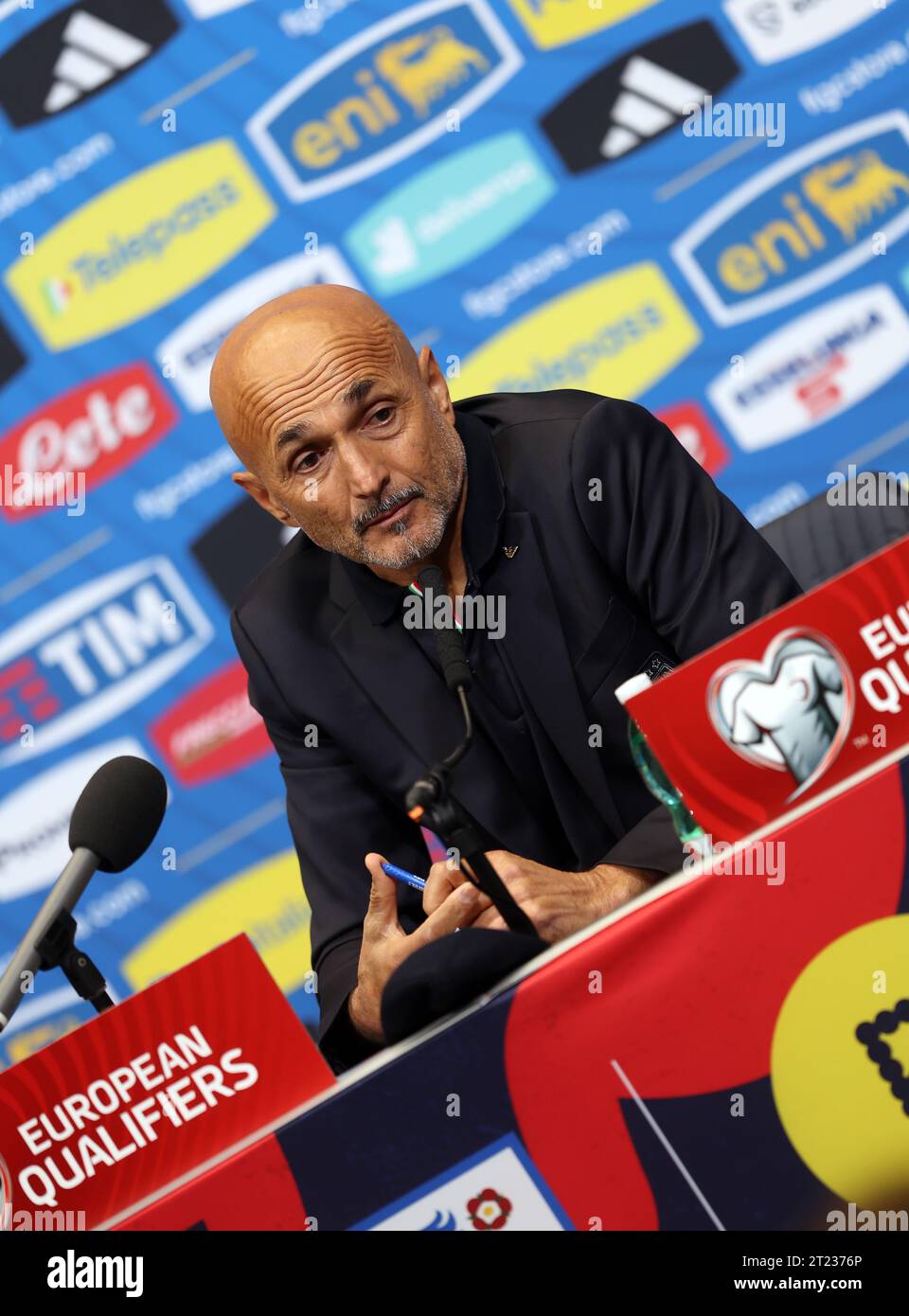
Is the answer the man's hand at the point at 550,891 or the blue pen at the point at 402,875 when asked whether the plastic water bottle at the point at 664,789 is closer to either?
the man's hand at the point at 550,891

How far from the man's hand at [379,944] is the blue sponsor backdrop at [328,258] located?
66.6 inches

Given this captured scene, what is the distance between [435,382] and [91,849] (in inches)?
31.7

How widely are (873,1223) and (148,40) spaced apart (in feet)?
9.48

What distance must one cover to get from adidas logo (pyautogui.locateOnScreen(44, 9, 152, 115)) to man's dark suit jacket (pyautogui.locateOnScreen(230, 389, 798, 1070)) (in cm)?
174

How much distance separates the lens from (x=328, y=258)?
10.4 feet

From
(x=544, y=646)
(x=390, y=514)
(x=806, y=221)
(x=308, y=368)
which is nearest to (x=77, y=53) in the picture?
(x=806, y=221)

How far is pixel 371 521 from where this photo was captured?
5.77ft

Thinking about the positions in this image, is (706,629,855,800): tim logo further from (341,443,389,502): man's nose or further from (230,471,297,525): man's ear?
(230,471,297,525): man's ear

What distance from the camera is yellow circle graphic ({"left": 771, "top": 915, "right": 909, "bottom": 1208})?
1.13 metres

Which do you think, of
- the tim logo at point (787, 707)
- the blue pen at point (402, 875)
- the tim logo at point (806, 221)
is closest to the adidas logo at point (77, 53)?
the tim logo at point (806, 221)

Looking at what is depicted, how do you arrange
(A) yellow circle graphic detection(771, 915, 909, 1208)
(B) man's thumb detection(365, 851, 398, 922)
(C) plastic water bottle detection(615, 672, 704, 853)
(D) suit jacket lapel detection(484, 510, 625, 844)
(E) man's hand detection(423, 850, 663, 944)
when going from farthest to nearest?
(D) suit jacket lapel detection(484, 510, 625, 844) < (B) man's thumb detection(365, 851, 398, 922) < (E) man's hand detection(423, 850, 663, 944) < (C) plastic water bottle detection(615, 672, 704, 853) < (A) yellow circle graphic detection(771, 915, 909, 1208)

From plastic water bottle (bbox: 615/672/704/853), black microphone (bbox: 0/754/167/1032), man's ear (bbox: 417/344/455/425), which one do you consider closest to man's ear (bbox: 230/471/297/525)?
man's ear (bbox: 417/344/455/425)

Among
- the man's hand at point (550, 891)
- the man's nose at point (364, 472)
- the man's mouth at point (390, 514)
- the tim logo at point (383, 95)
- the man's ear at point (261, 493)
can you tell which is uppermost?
the tim logo at point (383, 95)

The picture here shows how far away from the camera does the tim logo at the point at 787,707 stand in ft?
3.90
